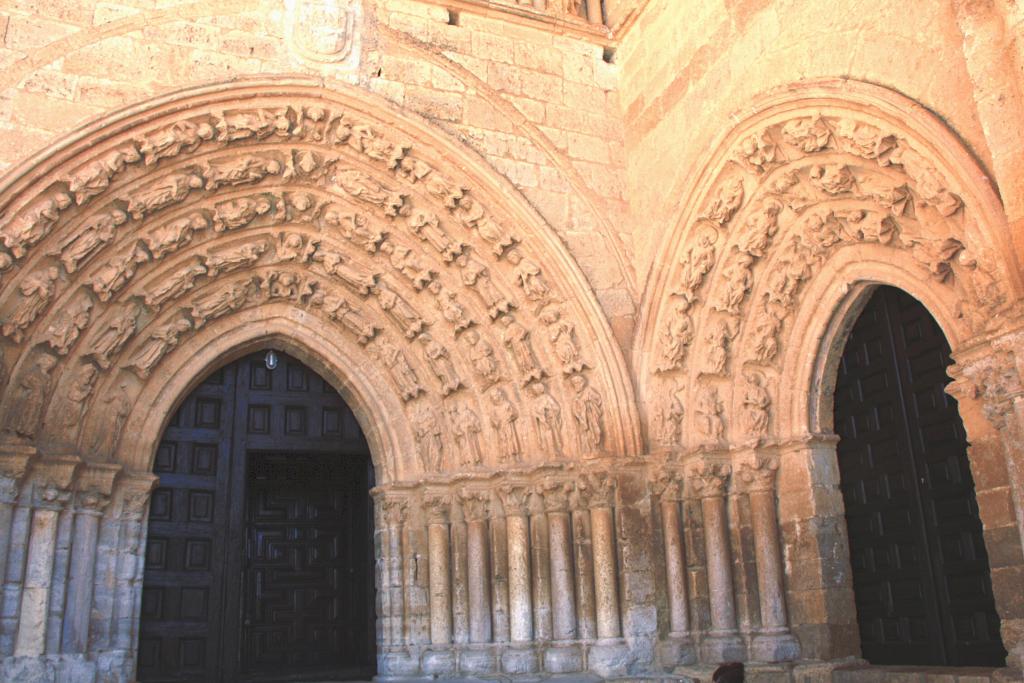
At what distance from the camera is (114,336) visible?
6.32 metres

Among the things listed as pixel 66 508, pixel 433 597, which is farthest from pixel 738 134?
pixel 66 508

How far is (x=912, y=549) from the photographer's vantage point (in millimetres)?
5707

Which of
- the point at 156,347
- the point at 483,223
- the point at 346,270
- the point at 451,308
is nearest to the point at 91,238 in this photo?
the point at 156,347

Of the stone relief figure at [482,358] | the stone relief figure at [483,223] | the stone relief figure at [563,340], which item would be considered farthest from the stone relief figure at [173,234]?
the stone relief figure at [563,340]

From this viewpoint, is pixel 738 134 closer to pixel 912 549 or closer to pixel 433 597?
pixel 912 549

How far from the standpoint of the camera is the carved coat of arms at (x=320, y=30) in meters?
6.53

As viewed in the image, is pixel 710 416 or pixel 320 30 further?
pixel 320 30

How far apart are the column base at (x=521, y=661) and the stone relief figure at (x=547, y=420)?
1.27 metres

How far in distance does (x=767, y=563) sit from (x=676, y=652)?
784 mm

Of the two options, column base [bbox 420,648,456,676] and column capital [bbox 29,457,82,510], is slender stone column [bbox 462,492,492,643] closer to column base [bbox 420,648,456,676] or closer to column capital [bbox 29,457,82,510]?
column base [bbox 420,648,456,676]

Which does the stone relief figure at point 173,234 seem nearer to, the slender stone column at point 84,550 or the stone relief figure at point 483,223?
the slender stone column at point 84,550

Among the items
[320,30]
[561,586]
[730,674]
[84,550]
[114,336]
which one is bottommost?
[730,674]

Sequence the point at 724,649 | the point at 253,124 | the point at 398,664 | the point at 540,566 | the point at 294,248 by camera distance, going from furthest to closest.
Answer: the point at 294,248
the point at 398,664
the point at 540,566
the point at 253,124
the point at 724,649

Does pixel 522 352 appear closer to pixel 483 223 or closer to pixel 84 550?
pixel 483 223
